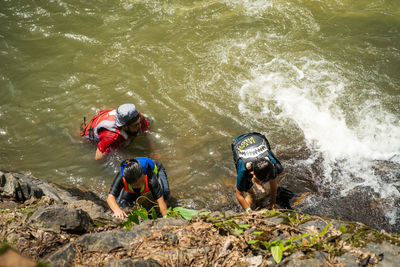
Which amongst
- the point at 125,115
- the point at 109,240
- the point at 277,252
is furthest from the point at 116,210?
the point at 277,252

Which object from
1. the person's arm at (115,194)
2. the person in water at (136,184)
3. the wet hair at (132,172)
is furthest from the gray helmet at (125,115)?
the wet hair at (132,172)

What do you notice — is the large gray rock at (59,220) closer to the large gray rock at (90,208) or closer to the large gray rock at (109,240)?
the large gray rock at (109,240)

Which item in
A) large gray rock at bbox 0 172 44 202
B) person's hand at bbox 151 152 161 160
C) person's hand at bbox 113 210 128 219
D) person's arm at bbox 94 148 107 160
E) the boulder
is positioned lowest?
person's hand at bbox 151 152 161 160

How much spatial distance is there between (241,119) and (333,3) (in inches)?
212

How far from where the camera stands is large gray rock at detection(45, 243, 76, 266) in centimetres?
241

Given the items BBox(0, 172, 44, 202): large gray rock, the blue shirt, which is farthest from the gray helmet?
the blue shirt

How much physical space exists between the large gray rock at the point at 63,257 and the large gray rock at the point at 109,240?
0.11 metres

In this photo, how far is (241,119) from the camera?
20.7ft

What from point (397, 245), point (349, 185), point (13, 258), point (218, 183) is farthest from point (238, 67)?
point (13, 258)

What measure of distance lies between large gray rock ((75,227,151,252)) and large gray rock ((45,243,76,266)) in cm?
11

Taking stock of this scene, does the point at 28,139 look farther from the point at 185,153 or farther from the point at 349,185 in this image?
the point at 349,185

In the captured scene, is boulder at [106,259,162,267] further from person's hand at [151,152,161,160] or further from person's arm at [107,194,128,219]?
person's hand at [151,152,161,160]

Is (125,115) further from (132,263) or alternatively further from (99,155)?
(132,263)

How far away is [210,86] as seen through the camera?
7000mm
